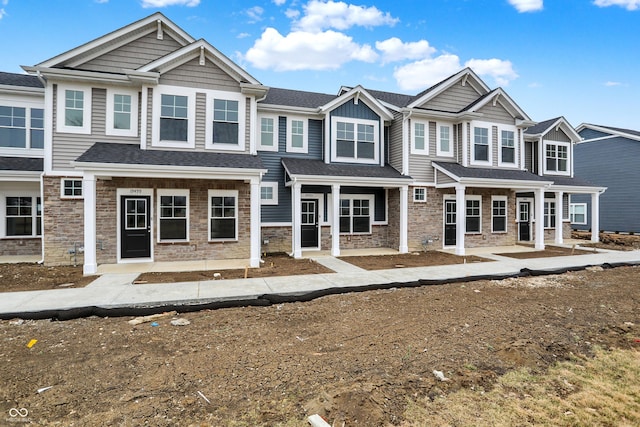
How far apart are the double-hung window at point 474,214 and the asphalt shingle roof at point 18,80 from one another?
17911 mm

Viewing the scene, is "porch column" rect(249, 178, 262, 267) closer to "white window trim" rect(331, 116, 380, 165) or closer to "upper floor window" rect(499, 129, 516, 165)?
"white window trim" rect(331, 116, 380, 165)

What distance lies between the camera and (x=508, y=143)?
581 inches

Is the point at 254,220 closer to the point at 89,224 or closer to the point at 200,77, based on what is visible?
the point at 89,224

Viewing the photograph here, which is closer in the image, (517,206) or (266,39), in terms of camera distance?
(517,206)

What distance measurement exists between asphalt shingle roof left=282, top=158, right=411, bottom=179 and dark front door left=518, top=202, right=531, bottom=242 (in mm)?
8112

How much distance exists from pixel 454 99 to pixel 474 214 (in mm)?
5341

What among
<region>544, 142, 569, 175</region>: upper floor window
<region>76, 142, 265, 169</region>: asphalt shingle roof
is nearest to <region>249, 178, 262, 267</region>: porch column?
<region>76, 142, 265, 169</region>: asphalt shingle roof

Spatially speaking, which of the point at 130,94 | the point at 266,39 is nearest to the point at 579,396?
the point at 130,94

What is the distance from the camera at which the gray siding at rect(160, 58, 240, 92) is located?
1024 centimetres

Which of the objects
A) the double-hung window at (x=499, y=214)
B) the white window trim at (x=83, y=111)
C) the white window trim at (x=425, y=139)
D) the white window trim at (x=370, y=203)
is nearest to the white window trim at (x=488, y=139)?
the double-hung window at (x=499, y=214)

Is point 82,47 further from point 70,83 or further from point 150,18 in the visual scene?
point 150,18

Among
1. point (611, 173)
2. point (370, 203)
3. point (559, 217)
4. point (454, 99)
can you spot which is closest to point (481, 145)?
point (454, 99)

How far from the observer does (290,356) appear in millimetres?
3941

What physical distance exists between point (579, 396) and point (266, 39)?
119 ft
